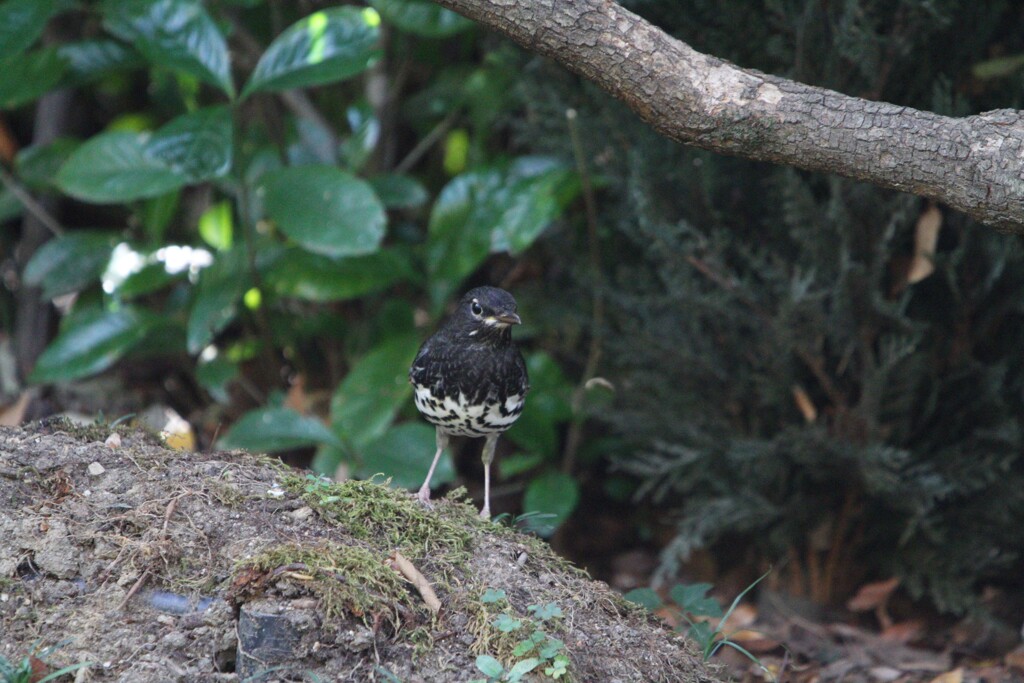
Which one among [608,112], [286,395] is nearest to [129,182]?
[286,395]

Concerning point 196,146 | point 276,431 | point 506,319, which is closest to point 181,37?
point 196,146

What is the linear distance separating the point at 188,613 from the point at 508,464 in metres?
3.13

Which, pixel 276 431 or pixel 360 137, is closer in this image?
pixel 276 431

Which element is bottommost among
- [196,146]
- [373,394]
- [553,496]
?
[553,496]

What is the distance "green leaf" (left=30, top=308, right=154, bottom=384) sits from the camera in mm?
5855

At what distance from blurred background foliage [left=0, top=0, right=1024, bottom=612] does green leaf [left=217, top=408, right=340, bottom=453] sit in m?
0.02

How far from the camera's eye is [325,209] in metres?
5.30

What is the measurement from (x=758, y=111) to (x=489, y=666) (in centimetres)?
192

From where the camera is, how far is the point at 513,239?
17.6ft

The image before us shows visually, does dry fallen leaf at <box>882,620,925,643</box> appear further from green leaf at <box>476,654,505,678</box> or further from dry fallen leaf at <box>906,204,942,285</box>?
green leaf at <box>476,654,505,678</box>

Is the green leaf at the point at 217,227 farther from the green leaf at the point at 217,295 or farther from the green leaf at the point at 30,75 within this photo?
the green leaf at the point at 30,75

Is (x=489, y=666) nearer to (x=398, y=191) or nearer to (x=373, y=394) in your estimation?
(x=373, y=394)

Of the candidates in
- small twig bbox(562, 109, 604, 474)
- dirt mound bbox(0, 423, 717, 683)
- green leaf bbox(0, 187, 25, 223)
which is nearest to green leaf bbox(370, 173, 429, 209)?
small twig bbox(562, 109, 604, 474)

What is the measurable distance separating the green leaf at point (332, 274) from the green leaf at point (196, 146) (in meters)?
0.82
